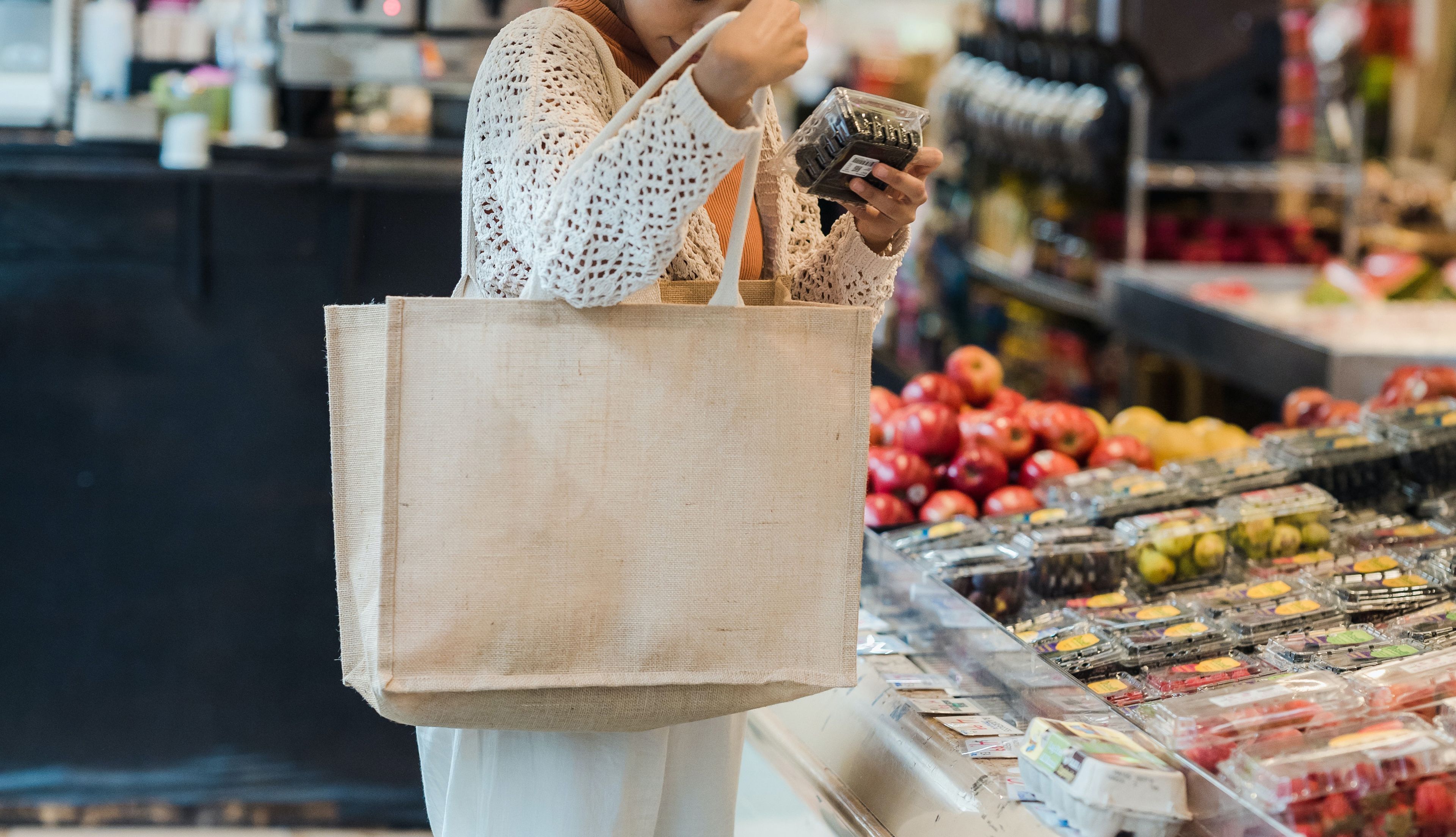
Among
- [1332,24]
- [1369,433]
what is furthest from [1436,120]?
[1369,433]

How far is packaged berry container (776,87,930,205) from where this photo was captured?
4.29ft

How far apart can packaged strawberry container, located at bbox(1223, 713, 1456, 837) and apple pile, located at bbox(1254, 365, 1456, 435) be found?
1.44 meters

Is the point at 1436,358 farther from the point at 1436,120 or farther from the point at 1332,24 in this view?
the point at 1436,120

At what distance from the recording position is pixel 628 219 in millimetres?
1115

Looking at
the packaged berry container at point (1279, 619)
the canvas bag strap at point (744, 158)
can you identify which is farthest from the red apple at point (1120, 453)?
the canvas bag strap at point (744, 158)

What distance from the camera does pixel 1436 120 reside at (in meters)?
7.41

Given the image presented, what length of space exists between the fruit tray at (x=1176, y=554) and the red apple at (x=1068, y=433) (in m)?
0.59

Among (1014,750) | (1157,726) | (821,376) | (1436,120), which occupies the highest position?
(1436,120)

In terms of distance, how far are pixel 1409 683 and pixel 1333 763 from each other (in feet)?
0.82

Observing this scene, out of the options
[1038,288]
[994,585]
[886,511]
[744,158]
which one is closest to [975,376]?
[886,511]

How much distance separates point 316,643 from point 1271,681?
2431 millimetres

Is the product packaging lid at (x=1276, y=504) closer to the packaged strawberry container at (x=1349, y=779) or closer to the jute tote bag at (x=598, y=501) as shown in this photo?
the packaged strawberry container at (x=1349, y=779)

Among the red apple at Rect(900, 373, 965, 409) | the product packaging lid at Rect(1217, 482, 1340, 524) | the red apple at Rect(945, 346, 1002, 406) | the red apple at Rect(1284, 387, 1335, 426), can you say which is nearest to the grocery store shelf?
the red apple at Rect(1284, 387, 1335, 426)

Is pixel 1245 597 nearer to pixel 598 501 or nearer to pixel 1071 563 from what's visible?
pixel 1071 563
